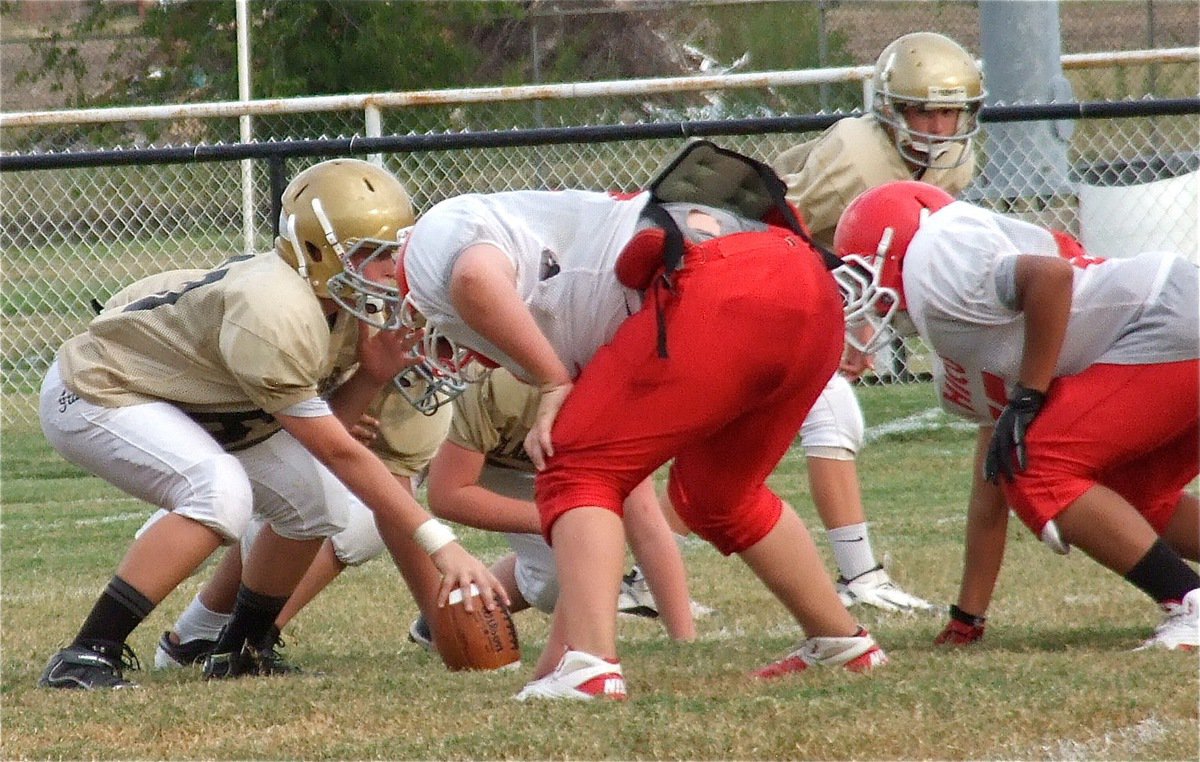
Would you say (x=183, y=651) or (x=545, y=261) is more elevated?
(x=545, y=261)

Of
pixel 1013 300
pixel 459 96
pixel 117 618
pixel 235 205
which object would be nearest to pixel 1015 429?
pixel 1013 300

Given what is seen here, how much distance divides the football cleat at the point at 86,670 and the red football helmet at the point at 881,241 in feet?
6.42

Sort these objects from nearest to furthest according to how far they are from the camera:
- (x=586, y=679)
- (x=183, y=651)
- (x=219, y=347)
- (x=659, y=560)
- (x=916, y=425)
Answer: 1. (x=586, y=679)
2. (x=219, y=347)
3. (x=659, y=560)
4. (x=183, y=651)
5. (x=916, y=425)

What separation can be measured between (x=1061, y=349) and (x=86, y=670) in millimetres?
2464

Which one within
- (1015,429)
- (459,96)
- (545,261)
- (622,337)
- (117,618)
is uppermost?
(545,261)

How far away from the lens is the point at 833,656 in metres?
3.76

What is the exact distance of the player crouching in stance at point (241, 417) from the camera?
162 inches

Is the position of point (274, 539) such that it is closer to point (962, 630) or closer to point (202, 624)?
point (202, 624)

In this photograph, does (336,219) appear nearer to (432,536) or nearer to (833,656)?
(432,536)

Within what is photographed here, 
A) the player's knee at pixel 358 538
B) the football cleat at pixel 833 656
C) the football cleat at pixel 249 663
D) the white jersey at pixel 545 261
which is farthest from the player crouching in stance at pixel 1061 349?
the football cleat at pixel 249 663

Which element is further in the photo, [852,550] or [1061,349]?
[852,550]

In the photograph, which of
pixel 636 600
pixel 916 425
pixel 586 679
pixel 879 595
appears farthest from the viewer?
pixel 916 425

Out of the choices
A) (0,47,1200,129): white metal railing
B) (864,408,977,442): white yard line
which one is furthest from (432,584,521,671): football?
(864,408,977,442): white yard line

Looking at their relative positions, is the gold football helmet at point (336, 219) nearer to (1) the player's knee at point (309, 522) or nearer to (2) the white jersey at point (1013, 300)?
(1) the player's knee at point (309, 522)
